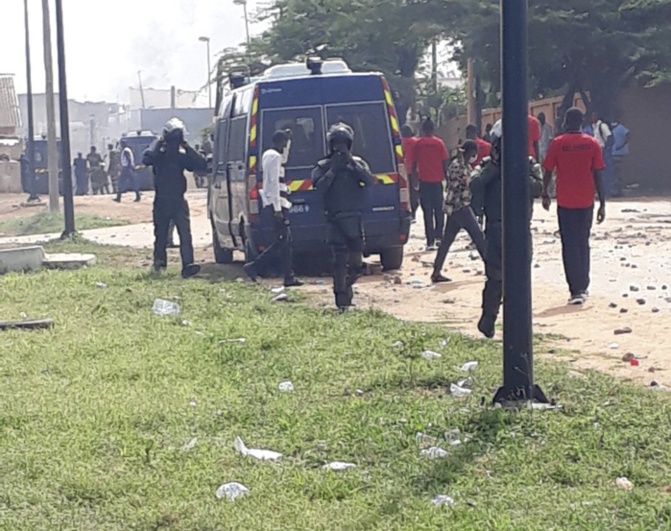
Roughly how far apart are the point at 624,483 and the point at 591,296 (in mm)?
6150

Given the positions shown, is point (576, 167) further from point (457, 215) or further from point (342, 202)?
point (457, 215)

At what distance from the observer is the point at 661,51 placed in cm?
2788

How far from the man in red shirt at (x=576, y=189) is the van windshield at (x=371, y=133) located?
9.87 ft

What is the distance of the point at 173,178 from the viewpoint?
46.1ft

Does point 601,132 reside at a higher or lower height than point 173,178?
higher

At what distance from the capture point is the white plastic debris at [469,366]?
7555 mm

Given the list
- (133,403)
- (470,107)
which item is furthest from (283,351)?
(470,107)

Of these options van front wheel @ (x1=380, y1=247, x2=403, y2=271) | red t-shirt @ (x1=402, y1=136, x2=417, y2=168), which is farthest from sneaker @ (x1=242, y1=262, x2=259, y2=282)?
red t-shirt @ (x1=402, y1=136, x2=417, y2=168)

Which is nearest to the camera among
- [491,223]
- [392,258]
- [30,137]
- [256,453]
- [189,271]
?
[256,453]

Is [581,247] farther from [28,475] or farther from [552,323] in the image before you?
[28,475]

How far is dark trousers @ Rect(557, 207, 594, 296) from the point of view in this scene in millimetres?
10703

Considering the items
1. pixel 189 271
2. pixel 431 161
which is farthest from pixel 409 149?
pixel 189 271

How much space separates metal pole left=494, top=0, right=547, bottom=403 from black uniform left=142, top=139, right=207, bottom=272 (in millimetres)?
8234

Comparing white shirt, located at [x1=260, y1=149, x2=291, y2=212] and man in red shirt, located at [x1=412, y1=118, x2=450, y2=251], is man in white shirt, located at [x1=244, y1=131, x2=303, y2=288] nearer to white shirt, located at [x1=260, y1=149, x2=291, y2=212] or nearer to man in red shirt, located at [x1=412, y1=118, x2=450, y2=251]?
white shirt, located at [x1=260, y1=149, x2=291, y2=212]
